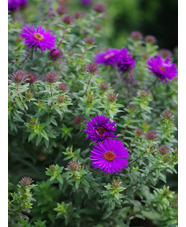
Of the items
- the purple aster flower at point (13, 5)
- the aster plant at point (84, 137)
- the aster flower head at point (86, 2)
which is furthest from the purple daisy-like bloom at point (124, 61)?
the aster flower head at point (86, 2)

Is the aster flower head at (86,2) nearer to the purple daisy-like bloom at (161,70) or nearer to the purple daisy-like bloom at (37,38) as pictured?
the purple daisy-like bloom at (161,70)

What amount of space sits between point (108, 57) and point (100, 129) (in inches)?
21.8

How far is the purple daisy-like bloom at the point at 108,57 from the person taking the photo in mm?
1589

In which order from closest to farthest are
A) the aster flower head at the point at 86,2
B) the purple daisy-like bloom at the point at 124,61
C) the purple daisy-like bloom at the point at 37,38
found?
the purple daisy-like bloom at the point at 37,38
the purple daisy-like bloom at the point at 124,61
the aster flower head at the point at 86,2

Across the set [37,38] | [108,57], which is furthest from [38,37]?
[108,57]

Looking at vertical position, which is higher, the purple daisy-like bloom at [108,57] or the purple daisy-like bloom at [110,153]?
the purple daisy-like bloom at [108,57]

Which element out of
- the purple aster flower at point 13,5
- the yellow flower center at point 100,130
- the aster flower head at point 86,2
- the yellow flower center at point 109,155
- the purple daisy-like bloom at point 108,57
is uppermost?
the aster flower head at point 86,2

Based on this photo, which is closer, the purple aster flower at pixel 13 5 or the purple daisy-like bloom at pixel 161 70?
the purple daisy-like bloom at pixel 161 70

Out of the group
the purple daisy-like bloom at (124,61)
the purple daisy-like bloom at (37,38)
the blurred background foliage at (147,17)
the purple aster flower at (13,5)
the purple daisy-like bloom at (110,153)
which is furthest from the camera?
the blurred background foliage at (147,17)

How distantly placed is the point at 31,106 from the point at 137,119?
0.51 metres

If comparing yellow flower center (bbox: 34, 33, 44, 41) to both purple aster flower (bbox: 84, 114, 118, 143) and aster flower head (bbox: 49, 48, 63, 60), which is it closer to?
aster flower head (bbox: 49, 48, 63, 60)

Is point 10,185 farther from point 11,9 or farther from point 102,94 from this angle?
point 11,9

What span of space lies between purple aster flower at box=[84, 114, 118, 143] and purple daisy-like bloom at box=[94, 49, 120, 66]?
50 cm

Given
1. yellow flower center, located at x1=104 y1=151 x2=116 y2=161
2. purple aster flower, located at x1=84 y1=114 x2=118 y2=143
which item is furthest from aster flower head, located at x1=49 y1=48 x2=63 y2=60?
yellow flower center, located at x1=104 y1=151 x2=116 y2=161
